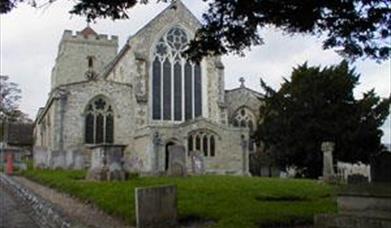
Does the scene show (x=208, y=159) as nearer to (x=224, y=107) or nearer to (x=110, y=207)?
(x=224, y=107)

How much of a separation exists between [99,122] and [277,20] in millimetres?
33107

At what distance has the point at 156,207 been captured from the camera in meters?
9.84

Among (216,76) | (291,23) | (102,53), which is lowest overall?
(291,23)

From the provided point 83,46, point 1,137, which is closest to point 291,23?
point 83,46

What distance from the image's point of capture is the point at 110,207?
11.7 m

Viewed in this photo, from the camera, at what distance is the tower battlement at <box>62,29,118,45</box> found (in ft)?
198

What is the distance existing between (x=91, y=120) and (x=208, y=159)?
Answer: 8.95m

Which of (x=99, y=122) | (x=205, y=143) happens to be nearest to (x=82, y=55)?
(x=99, y=122)

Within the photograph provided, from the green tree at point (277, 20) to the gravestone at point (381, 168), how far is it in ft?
8.08

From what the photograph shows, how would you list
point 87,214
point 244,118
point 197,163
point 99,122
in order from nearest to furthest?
point 87,214 → point 197,163 → point 99,122 → point 244,118

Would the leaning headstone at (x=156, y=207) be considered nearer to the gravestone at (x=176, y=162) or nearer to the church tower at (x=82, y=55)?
the gravestone at (x=176, y=162)

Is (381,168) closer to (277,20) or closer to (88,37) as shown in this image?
(277,20)

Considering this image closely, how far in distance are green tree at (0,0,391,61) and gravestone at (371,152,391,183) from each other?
8.08 ft

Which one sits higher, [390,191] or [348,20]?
[348,20]
